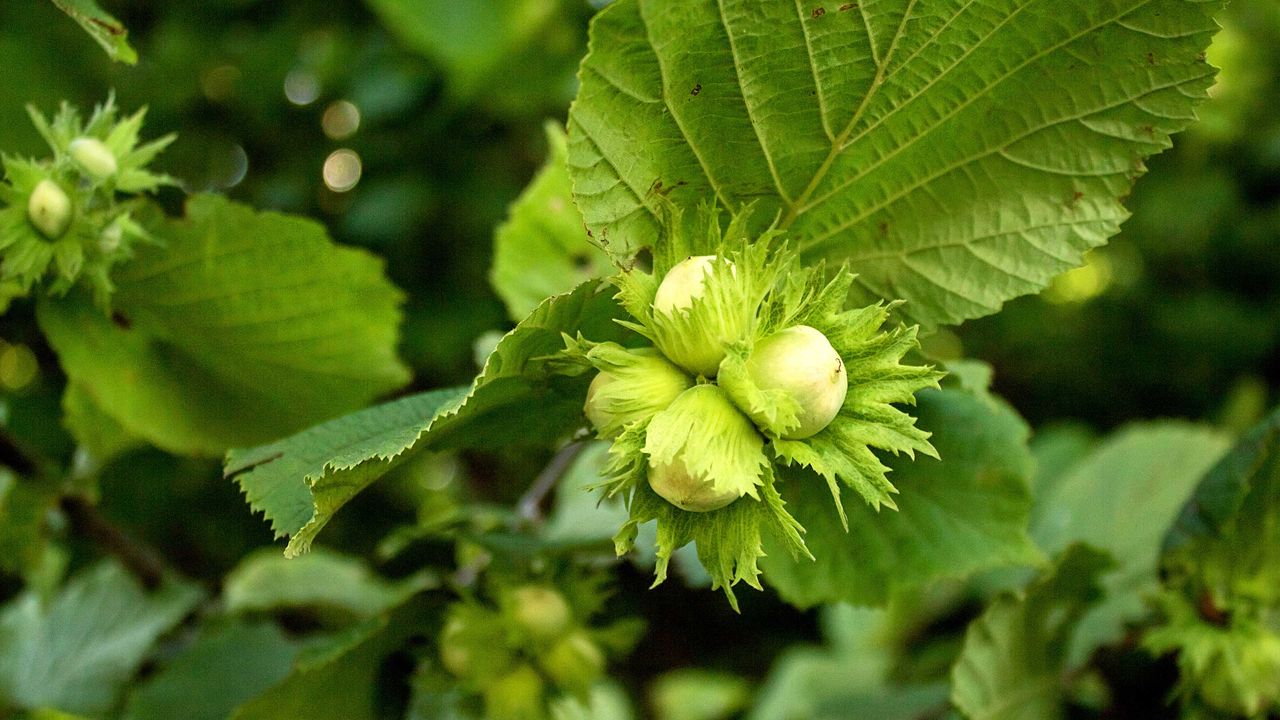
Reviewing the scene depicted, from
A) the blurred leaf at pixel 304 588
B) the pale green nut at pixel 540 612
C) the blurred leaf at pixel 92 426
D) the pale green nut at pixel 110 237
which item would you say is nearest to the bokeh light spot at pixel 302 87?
the blurred leaf at pixel 304 588

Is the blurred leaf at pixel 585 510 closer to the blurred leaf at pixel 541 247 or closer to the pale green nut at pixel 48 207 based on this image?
the blurred leaf at pixel 541 247

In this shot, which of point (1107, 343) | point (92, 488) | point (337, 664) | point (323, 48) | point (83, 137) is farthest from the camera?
point (1107, 343)

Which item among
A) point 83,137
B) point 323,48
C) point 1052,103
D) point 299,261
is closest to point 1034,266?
point 1052,103

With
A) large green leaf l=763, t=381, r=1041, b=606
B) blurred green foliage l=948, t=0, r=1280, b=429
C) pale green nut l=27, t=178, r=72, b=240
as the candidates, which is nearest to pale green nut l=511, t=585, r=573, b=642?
large green leaf l=763, t=381, r=1041, b=606

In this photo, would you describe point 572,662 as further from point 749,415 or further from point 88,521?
point 88,521

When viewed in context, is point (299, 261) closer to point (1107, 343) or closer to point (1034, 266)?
point (1034, 266)
